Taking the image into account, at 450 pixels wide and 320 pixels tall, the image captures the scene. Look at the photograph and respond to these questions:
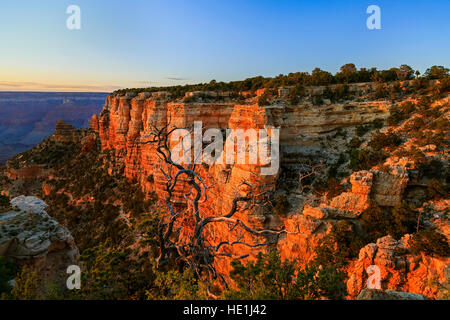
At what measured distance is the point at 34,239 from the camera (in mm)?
9797

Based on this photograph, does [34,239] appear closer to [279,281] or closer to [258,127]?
[279,281]

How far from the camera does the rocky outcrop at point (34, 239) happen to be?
933 cm

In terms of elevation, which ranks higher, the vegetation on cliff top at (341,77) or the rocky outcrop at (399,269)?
the vegetation on cliff top at (341,77)

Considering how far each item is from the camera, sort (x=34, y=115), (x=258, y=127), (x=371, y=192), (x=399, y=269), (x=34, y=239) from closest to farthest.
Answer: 1. (x=399, y=269)
2. (x=34, y=239)
3. (x=371, y=192)
4. (x=258, y=127)
5. (x=34, y=115)

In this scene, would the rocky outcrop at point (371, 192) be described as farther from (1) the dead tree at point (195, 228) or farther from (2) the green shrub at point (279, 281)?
(2) the green shrub at point (279, 281)

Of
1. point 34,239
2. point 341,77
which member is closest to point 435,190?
point 341,77

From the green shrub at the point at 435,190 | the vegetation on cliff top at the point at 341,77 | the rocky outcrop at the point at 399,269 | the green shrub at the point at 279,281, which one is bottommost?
the rocky outcrop at the point at 399,269

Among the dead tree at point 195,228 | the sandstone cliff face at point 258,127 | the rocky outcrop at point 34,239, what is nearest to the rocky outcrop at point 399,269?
the sandstone cliff face at point 258,127

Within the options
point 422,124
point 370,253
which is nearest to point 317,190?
point 370,253

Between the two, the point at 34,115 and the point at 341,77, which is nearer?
the point at 341,77

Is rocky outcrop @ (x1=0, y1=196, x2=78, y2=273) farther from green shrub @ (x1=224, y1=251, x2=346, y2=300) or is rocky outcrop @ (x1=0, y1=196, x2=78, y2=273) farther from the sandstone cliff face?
green shrub @ (x1=224, y1=251, x2=346, y2=300)

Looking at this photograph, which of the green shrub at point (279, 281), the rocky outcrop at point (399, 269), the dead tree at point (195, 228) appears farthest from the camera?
the rocky outcrop at point (399, 269)

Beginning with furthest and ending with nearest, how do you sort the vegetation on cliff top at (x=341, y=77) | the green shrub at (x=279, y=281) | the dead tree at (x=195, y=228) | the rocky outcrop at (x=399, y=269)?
the vegetation on cliff top at (x=341, y=77) → the rocky outcrop at (x=399, y=269) → the dead tree at (x=195, y=228) → the green shrub at (x=279, y=281)

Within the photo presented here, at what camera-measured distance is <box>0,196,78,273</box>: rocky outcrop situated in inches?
367
